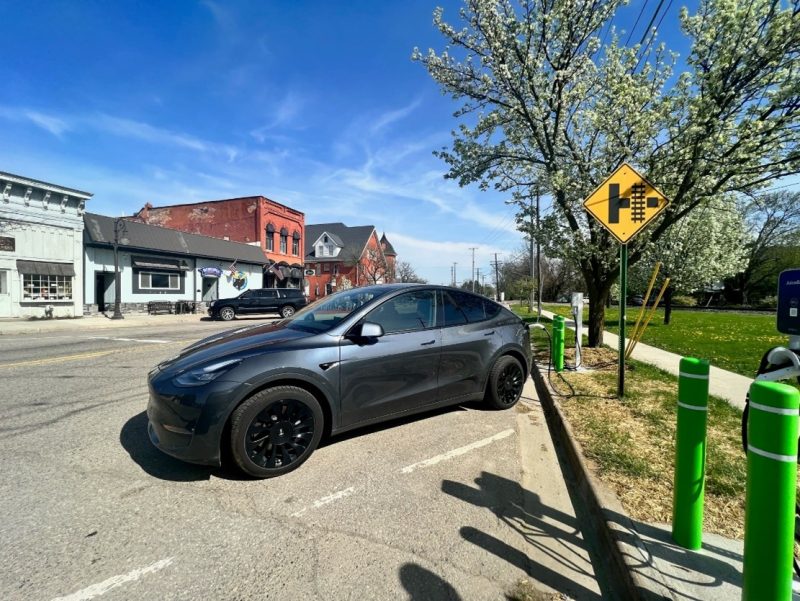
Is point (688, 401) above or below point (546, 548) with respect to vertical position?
above

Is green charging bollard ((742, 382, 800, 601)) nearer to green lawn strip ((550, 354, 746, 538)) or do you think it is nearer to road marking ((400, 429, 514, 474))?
green lawn strip ((550, 354, 746, 538))

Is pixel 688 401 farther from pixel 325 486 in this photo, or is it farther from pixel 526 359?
pixel 526 359

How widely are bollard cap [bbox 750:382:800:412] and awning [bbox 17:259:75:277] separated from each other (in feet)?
82.9

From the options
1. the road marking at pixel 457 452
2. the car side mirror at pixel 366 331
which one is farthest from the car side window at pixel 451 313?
the road marking at pixel 457 452

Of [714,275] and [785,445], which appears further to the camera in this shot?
[714,275]

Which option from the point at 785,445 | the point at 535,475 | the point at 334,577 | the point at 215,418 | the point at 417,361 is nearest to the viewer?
the point at 785,445

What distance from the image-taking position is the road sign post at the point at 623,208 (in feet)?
18.6

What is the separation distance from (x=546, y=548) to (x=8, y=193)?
25.1m

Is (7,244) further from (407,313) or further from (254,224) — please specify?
(407,313)

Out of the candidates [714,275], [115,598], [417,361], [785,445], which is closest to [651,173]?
[417,361]

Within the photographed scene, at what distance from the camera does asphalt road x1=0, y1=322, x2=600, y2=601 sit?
2.27 metres

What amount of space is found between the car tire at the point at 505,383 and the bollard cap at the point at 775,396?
3.52m

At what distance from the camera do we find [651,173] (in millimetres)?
8016

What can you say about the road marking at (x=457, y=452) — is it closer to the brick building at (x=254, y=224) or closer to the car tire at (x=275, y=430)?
the car tire at (x=275, y=430)
